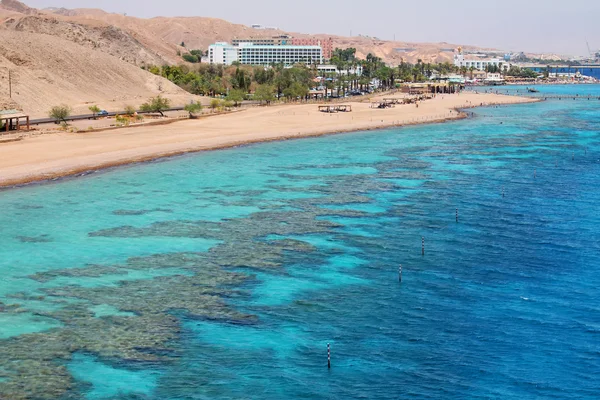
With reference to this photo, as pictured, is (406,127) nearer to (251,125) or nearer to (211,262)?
(251,125)

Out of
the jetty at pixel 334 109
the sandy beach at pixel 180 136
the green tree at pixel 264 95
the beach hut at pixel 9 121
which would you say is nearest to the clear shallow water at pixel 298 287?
the sandy beach at pixel 180 136

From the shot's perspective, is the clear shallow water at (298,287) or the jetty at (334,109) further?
the jetty at (334,109)

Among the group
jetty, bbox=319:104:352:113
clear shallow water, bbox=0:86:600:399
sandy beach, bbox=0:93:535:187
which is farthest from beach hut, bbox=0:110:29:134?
jetty, bbox=319:104:352:113

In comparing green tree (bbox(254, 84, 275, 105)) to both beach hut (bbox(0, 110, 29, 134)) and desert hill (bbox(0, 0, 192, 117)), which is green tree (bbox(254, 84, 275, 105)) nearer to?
desert hill (bbox(0, 0, 192, 117))

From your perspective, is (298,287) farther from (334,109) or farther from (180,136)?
(334,109)

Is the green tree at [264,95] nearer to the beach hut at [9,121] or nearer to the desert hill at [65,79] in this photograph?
the desert hill at [65,79]

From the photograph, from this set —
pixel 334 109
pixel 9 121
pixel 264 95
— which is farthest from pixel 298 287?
pixel 264 95

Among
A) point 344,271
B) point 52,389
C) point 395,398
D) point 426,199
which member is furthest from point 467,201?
point 52,389
